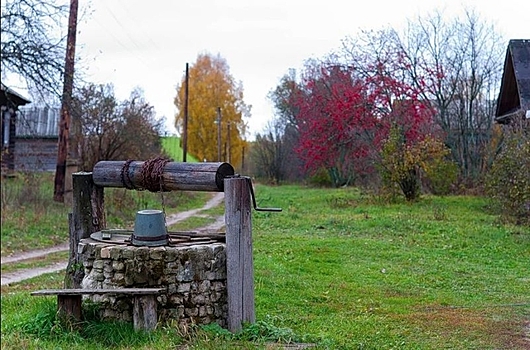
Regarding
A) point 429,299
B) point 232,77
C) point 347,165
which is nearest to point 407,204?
point 347,165

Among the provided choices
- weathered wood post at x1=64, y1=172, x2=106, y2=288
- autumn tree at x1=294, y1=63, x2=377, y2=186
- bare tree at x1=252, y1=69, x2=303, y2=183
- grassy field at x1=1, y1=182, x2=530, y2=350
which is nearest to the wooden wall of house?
autumn tree at x1=294, y1=63, x2=377, y2=186

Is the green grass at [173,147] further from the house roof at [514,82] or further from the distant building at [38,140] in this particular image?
the house roof at [514,82]

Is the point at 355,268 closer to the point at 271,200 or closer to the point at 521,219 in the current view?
the point at 521,219

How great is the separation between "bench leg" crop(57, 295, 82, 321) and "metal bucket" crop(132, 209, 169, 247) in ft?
2.36

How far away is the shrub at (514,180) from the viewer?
1485 centimetres

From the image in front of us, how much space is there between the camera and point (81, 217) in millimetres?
7301

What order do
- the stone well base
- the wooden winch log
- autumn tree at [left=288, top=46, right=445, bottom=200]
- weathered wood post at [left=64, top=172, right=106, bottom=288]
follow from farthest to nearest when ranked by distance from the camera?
autumn tree at [left=288, top=46, right=445, bottom=200] → weathered wood post at [left=64, top=172, right=106, bottom=288] → the wooden winch log → the stone well base

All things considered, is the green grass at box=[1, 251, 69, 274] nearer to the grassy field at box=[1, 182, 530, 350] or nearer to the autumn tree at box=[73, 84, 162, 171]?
the grassy field at box=[1, 182, 530, 350]

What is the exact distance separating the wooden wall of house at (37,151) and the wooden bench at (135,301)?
19099 millimetres

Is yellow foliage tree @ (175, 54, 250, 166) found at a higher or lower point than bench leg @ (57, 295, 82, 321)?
higher

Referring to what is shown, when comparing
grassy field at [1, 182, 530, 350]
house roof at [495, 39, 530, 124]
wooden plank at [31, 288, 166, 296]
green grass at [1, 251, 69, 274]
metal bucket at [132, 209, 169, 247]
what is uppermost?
house roof at [495, 39, 530, 124]

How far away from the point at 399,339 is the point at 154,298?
7.07 feet

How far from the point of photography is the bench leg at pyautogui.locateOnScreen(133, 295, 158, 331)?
607 centimetres

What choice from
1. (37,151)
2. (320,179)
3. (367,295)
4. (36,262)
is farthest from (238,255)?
(320,179)
